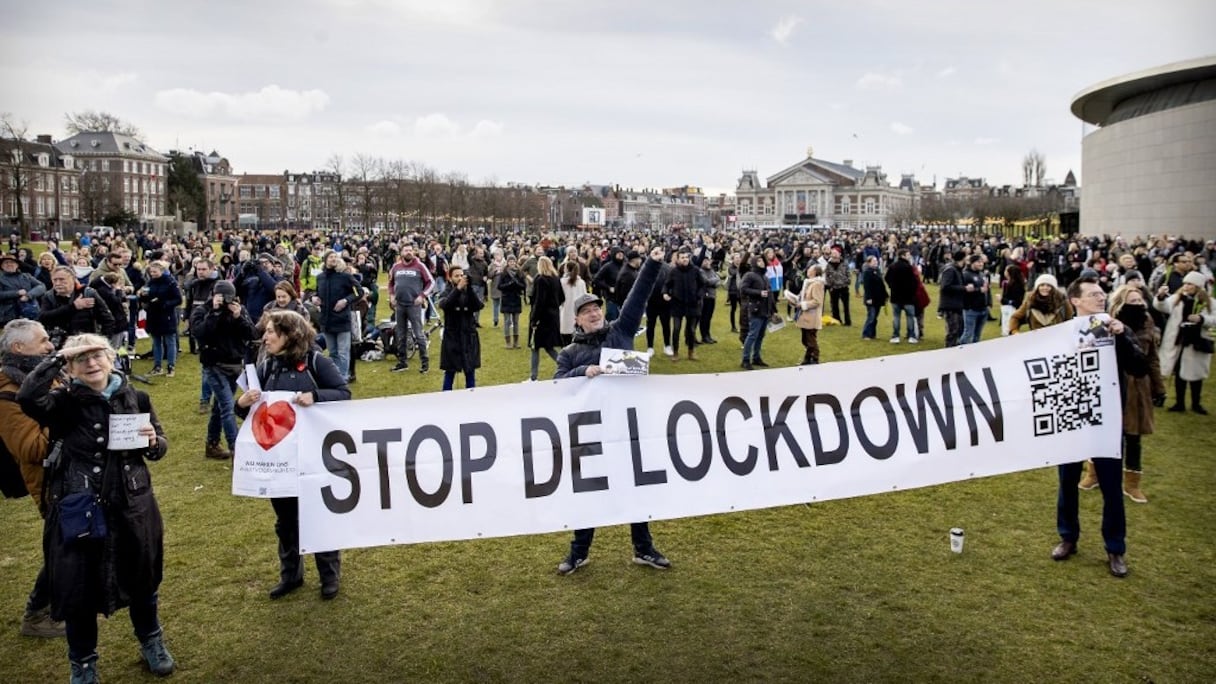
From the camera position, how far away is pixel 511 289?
17359 mm

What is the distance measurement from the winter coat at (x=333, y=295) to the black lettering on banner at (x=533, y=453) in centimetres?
792

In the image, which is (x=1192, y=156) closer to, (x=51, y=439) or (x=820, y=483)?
(x=820, y=483)

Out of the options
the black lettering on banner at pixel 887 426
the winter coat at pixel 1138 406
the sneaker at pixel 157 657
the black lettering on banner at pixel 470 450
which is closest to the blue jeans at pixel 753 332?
the winter coat at pixel 1138 406

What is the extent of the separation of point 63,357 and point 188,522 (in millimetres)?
3578

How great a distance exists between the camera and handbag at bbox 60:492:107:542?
4.60 metres

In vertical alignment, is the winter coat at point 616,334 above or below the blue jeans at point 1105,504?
above

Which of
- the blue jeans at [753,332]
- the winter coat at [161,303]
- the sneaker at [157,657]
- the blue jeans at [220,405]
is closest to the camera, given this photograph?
the sneaker at [157,657]

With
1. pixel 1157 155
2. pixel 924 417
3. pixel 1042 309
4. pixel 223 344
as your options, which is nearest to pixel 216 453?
pixel 223 344

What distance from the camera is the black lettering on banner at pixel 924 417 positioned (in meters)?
5.85

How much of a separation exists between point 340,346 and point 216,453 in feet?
11.1

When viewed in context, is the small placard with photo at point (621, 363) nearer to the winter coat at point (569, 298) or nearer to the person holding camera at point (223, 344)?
the person holding camera at point (223, 344)

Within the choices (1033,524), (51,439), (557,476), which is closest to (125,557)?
(51,439)

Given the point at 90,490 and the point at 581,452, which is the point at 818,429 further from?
the point at 90,490

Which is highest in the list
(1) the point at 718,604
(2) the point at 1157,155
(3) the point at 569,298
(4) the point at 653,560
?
(2) the point at 1157,155
